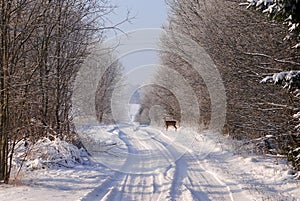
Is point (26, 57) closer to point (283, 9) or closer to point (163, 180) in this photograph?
point (163, 180)

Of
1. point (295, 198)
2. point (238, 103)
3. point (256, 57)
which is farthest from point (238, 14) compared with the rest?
point (295, 198)

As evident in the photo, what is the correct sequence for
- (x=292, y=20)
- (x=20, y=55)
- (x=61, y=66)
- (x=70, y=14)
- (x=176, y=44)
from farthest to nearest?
(x=176, y=44)
(x=61, y=66)
(x=70, y=14)
(x=20, y=55)
(x=292, y=20)

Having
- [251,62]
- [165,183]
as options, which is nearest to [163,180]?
[165,183]

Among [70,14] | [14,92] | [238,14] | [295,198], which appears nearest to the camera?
[295,198]

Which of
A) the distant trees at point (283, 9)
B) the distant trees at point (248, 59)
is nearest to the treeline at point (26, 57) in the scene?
the distant trees at point (248, 59)

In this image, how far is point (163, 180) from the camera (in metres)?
11.4

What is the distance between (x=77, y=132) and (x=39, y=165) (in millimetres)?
4513

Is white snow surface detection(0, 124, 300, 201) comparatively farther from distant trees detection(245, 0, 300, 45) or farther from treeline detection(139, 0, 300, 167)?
distant trees detection(245, 0, 300, 45)

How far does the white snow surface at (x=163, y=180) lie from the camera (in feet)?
30.6

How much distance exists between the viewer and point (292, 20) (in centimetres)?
732

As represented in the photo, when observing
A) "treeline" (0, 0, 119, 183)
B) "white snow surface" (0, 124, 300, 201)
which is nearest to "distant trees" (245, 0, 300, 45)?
"white snow surface" (0, 124, 300, 201)

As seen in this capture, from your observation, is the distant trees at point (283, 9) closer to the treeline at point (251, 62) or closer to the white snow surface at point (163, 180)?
the treeline at point (251, 62)

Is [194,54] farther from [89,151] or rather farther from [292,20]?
[292,20]

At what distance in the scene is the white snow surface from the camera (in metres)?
9.34
